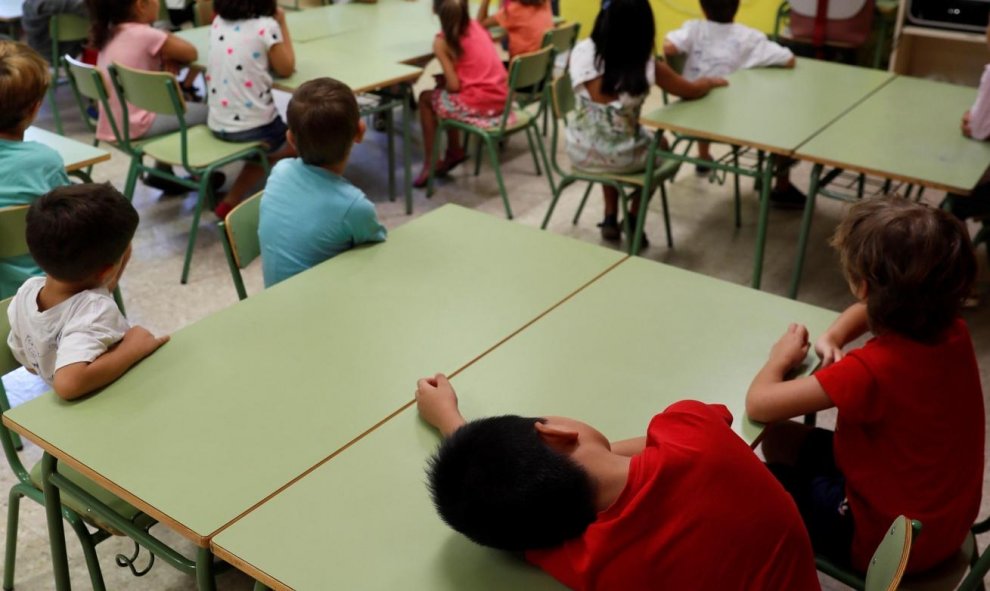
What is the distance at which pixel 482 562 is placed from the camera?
1293mm

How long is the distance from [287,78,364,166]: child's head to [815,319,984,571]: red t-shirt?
1256 mm

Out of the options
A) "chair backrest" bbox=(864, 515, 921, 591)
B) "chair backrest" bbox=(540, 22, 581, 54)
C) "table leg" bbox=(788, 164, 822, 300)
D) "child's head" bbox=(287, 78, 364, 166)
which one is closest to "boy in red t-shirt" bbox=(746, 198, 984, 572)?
"chair backrest" bbox=(864, 515, 921, 591)

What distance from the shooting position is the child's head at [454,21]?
3939mm

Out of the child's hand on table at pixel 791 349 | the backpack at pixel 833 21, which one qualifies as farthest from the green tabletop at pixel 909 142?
the backpack at pixel 833 21

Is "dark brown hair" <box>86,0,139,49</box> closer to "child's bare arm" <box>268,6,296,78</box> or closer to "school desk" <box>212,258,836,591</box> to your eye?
"child's bare arm" <box>268,6,296,78</box>

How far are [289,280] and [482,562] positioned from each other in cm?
95

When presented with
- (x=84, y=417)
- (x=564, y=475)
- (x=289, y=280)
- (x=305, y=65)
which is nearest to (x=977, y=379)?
(x=564, y=475)

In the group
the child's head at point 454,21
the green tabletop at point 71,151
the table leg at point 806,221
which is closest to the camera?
the green tabletop at point 71,151

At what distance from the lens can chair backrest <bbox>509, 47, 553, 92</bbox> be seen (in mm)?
3727

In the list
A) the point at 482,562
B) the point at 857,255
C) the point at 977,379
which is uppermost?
the point at 857,255

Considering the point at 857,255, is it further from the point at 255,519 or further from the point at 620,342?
the point at 255,519

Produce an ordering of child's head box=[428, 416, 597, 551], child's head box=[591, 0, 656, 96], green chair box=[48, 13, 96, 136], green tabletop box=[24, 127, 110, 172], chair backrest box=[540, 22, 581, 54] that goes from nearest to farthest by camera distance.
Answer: child's head box=[428, 416, 597, 551]
green tabletop box=[24, 127, 110, 172]
child's head box=[591, 0, 656, 96]
chair backrest box=[540, 22, 581, 54]
green chair box=[48, 13, 96, 136]

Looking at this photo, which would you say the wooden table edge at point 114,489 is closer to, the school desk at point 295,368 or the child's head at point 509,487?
the school desk at point 295,368

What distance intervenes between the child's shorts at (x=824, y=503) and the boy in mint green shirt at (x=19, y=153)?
196cm
